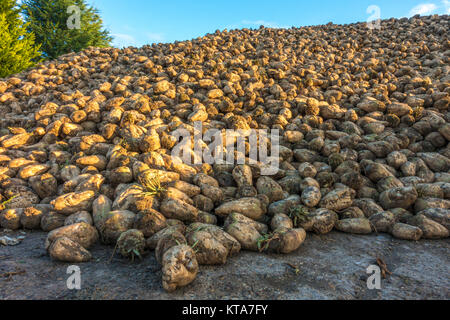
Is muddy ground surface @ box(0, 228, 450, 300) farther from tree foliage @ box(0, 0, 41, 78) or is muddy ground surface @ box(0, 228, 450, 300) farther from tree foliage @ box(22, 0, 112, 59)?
tree foliage @ box(22, 0, 112, 59)

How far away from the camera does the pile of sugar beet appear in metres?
2.09

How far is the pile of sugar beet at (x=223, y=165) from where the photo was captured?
6.87ft

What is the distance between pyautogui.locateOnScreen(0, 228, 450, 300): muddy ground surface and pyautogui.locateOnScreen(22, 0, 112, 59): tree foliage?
1150 cm

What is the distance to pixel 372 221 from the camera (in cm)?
239

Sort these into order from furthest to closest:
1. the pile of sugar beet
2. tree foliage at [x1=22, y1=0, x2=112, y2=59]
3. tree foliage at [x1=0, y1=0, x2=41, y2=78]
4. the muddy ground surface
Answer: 1. tree foliage at [x1=22, y1=0, x2=112, y2=59]
2. tree foliage at [x1=0, y1=0, x2=41, y2=78]
3. the pile of sugar beet
4. the muddy ground surface

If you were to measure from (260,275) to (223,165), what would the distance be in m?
1.35

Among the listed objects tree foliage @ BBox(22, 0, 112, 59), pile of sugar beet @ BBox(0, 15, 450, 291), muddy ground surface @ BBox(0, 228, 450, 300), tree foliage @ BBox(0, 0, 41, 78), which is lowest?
muddy ground surface @ BBox(0, 228, 450, 300)

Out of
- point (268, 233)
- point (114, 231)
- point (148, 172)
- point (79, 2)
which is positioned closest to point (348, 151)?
point (268, 233)

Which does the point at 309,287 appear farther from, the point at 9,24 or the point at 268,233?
A: the point at 9,24

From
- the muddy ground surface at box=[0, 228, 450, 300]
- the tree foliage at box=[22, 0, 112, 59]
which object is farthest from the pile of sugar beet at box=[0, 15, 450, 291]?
the tree foliage at box=[22, 0, 112, 59]

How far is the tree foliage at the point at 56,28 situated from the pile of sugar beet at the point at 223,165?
6.32 m

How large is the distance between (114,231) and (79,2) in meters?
14.0

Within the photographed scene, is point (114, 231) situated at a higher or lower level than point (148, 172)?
lower

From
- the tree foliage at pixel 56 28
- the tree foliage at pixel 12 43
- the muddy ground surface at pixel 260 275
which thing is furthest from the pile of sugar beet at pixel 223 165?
A: the tree foliage at pixel 56 28
